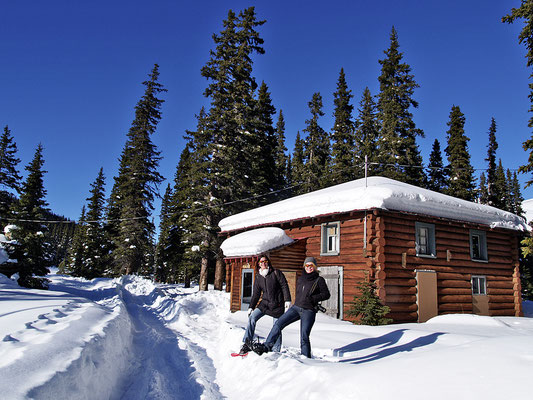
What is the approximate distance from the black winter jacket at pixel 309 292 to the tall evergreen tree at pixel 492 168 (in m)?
33.9

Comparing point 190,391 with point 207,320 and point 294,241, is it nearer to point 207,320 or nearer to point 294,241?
point 207,320

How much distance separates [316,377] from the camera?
495 cm

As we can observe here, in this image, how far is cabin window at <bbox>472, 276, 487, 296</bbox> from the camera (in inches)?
693

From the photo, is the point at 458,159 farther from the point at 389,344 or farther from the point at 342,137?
the point at 389,344

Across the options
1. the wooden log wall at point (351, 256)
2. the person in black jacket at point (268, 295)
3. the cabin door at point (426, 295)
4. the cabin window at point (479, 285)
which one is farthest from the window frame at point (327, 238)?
the person in black jacket at point (268, 295)

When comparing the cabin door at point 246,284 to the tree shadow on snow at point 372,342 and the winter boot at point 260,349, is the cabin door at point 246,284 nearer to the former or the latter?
the tree shadow on snow at point 372,342

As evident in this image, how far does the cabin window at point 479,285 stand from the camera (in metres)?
17.6

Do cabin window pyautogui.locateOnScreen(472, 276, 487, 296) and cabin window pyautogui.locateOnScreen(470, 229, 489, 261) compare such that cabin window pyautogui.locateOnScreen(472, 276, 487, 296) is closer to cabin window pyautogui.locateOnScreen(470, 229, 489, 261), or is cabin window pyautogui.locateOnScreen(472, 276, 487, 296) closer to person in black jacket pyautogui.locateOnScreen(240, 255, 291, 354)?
cabin window pyautogui.locateOnScreen(470, 229, 489, 261)

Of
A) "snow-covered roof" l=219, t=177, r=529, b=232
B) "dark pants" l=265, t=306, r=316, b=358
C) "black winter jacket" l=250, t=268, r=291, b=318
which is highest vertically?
"snow-covered roof" l=219, t=177, r=529, b=232

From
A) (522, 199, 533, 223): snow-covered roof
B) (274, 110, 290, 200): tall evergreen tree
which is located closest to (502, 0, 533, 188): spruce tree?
(274, 110, 290, 200): tall evergreen tree

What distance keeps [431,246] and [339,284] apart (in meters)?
4.51

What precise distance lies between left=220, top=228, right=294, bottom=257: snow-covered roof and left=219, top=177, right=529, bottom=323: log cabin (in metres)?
0.05

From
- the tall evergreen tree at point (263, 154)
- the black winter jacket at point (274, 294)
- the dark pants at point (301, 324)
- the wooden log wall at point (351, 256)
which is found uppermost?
the tall evergreen tree at point (263, 154)

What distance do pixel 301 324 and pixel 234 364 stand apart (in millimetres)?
1522
